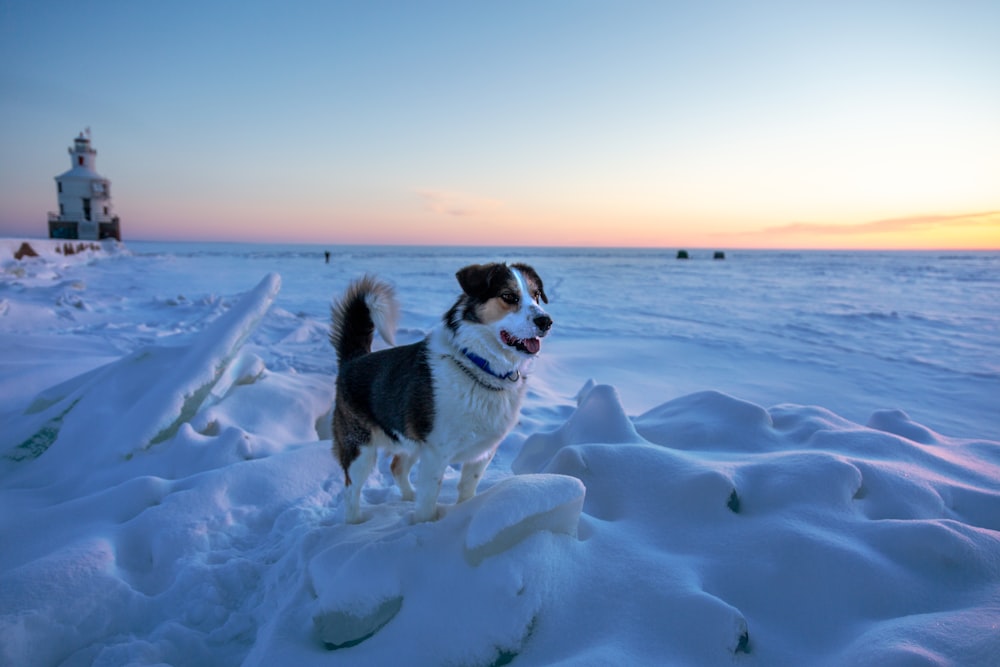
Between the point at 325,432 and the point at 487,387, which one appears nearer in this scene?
the point at 487,387

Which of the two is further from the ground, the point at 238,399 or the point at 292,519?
the point at 238,399

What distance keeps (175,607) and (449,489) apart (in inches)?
66.3

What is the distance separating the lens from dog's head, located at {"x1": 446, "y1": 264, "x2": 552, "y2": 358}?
2506 millimetres

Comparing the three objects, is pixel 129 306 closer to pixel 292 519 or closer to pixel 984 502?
pixel 292 519

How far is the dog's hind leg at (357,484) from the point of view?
2926mm

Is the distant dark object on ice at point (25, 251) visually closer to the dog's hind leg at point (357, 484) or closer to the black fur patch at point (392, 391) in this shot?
the black fur patch at point (392, 391)

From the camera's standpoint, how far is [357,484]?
293cm

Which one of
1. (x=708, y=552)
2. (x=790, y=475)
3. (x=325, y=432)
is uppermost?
(x=790, y=475)

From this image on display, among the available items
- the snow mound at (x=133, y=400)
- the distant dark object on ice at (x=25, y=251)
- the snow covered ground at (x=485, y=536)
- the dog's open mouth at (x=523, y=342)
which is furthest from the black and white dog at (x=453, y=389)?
the distant dark object on ice at (x=25, y=251)

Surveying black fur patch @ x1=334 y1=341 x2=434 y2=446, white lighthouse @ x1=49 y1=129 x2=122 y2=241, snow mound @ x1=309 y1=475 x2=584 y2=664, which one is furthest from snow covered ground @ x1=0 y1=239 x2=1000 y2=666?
white lighthouse @ x1=49 y1=129 x2=122 y2=241

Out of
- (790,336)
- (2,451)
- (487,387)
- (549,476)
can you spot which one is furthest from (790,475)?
(790,336)

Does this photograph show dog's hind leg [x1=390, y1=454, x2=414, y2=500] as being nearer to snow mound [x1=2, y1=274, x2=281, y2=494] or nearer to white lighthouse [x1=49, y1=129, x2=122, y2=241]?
snow mound [x1=2, y1=274, x2=281, y2=494]

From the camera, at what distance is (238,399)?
4598 mm

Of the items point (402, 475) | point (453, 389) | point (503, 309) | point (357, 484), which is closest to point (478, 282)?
point (503, 309)
